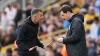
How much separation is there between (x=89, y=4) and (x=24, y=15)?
8.62ft

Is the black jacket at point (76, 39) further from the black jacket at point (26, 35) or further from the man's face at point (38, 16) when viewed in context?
the black jacket at point (26, 35)

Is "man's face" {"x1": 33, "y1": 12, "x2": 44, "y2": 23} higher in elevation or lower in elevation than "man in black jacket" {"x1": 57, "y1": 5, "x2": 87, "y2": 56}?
higher

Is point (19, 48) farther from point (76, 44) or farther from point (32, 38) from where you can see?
point (76, 44)

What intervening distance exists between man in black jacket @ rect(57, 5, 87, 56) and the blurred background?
4226 millimetres

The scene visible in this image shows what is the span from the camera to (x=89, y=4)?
57.5 ft

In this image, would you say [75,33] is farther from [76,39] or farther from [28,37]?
[28,37]

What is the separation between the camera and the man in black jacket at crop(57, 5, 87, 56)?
10.6m

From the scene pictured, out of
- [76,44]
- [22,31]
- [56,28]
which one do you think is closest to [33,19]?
[22,31]

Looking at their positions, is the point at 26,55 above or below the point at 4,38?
above

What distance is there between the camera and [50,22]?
17.8m

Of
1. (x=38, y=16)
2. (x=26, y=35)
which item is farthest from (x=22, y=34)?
(x=38, y=16)

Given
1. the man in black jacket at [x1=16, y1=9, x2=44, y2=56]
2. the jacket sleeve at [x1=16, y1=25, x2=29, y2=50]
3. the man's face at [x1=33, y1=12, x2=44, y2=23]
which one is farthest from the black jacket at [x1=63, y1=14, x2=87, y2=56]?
the jacket sleeve at [x1=16, y1=25, x2=29, y2=50]

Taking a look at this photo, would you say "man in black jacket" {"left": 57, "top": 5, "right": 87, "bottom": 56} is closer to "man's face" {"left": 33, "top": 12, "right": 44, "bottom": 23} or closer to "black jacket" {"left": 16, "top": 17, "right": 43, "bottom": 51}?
"man's face" {"left": 33, "top": 12, "right": 44, "bottom": 23}

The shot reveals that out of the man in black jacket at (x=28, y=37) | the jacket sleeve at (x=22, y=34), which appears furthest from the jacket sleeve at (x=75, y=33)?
the jacket sleeve at (x=22, y=34)
